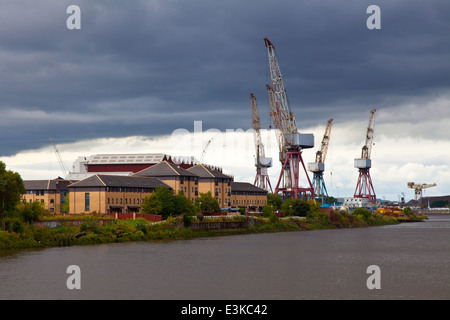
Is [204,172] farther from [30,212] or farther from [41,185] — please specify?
[30,212]

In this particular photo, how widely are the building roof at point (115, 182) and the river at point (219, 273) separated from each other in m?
42.8

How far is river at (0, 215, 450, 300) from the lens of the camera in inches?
1891

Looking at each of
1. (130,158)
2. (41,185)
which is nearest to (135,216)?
(41,185)

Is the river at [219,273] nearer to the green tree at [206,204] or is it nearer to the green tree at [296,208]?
the green tree at [206,204]

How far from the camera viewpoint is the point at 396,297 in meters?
46.7

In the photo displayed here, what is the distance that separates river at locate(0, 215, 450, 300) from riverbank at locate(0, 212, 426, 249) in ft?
13.4

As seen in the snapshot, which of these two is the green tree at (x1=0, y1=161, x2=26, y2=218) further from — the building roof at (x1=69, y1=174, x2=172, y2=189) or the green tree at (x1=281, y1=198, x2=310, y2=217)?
the green tree at (x1=281, y1=198, x2=310, y2=217)

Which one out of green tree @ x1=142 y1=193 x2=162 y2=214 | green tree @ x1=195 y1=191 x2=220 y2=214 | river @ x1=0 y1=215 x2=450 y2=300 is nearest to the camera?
river @ x1=0 y1=215 x2=450 y2=300

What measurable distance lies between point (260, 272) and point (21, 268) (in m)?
21.8

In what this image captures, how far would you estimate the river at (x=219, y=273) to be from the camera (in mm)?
48031

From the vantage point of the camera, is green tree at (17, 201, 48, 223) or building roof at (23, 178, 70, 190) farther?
building roof at (23, 178, 70, 190)

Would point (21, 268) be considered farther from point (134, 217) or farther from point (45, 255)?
point (134, 217)

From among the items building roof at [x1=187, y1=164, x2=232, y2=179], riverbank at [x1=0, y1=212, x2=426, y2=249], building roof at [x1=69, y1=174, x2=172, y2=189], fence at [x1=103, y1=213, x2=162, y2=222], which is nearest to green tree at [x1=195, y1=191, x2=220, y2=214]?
building roof at [x1=69, y1=174, x2=172, y2=189]

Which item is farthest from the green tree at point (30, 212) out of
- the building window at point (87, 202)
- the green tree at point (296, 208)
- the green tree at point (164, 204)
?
the green tree at point (296, 208)
